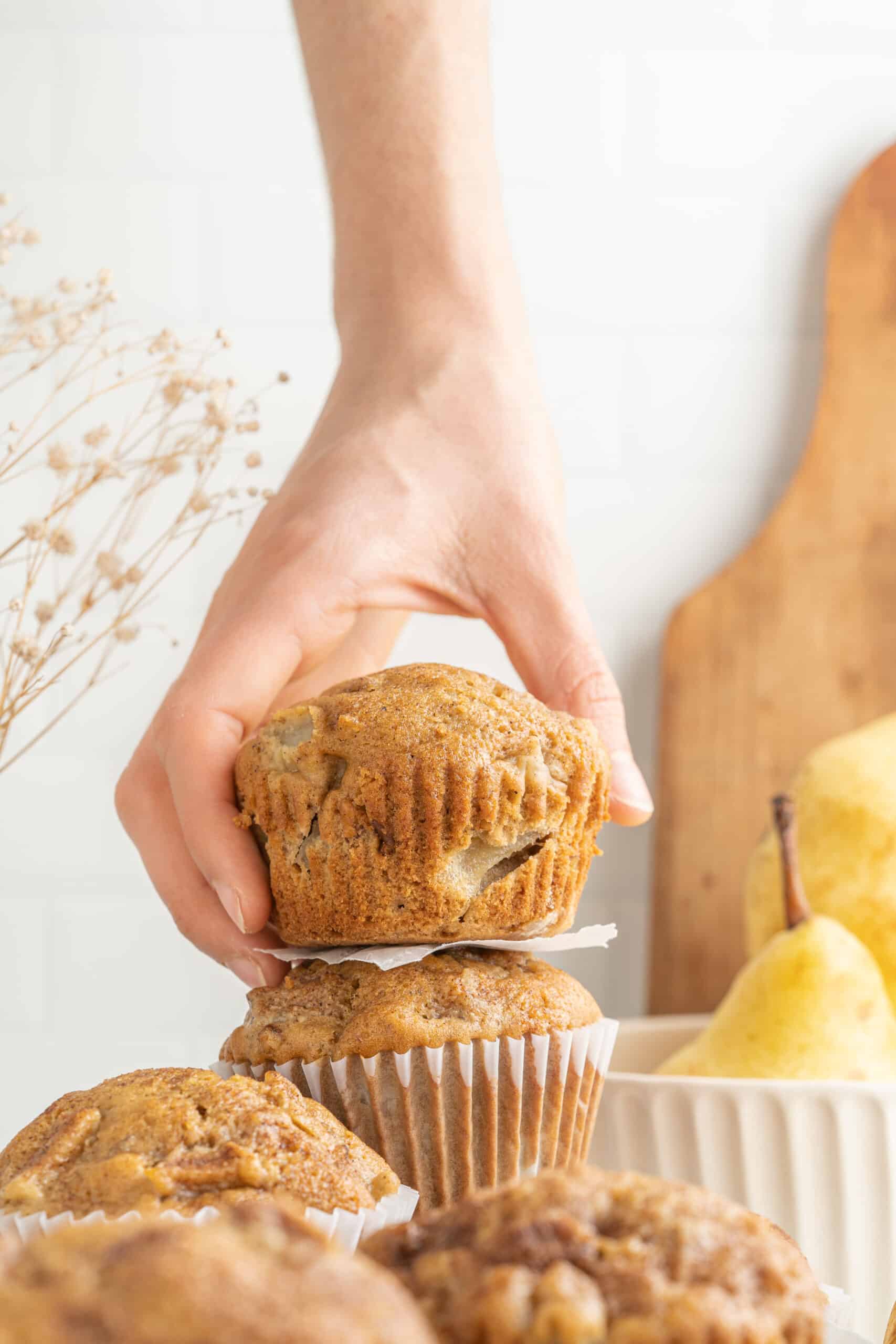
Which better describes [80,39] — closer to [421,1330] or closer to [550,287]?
[550,287]

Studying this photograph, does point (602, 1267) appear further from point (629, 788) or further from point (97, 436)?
point (97, 436)

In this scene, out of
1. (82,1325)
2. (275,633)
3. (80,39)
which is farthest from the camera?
(80,39)

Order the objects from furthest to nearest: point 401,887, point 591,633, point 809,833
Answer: point 809,833 < point 591,633 < point 401,887

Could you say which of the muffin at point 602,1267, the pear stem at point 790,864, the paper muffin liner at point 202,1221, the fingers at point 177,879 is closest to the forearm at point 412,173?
the fingers at point 177,879

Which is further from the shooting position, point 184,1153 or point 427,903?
point 427,903

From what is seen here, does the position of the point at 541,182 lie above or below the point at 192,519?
above

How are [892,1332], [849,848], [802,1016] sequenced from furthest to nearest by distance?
[849,848], [802,1016], [892,1332]

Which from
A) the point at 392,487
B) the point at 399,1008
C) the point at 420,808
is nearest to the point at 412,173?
the point at 392,487

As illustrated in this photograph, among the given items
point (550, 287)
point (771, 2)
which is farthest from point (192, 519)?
point (771, 2)
